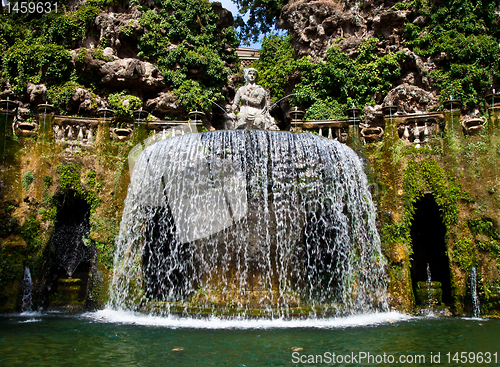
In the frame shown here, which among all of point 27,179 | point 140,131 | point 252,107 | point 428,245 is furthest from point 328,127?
point 27,179

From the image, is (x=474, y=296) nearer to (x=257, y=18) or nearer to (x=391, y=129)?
(x=391, y=129)

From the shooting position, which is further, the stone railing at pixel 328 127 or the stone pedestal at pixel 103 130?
the stone pedestal at pixel 103 130

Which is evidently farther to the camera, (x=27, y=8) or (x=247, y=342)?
(x=27, y=8)

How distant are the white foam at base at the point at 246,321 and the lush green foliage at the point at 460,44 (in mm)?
13550

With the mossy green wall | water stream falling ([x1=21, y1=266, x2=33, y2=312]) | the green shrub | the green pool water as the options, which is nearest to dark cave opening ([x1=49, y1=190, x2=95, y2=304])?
the mossy green wall

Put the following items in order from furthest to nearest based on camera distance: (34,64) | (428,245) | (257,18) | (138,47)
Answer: (257,18)
(138,47)
(34,64)
(428,245)

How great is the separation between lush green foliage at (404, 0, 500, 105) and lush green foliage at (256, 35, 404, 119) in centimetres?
156

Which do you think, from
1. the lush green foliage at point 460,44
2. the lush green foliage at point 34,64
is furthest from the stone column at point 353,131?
the lush green foliage at point 34,64

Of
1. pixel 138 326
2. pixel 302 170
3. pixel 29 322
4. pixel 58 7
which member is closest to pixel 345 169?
pixel 302 170

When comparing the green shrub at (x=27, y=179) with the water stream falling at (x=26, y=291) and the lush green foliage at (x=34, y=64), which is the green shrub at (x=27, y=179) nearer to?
the water stream falling at (x=26, y=291)

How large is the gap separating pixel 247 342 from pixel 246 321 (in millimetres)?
1871

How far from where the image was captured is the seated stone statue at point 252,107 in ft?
34.3

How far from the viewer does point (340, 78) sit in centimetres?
1933

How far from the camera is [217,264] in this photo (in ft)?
27.1
